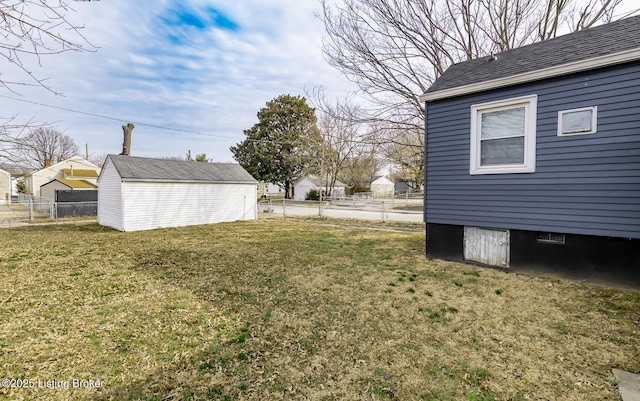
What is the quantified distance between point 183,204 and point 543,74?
13.9m

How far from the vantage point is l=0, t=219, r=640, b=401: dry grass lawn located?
2416mm

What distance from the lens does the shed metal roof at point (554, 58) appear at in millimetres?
4535

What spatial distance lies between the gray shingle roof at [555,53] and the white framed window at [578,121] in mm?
828

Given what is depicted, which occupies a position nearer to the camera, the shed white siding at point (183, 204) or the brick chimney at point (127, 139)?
the shed white siding at point (183, 204)

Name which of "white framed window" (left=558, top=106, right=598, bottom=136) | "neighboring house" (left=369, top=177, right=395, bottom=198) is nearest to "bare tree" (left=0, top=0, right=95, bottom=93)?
"white framed window" (left=558, top=106, right=598, bottom=136)

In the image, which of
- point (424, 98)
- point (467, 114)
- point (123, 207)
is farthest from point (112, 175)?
point (467, 114)

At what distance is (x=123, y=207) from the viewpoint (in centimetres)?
1202

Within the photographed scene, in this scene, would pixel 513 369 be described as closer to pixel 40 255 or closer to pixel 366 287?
pixel 366 287

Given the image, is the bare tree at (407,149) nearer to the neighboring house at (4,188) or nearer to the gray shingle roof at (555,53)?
the gray shingle roof at (555,53)

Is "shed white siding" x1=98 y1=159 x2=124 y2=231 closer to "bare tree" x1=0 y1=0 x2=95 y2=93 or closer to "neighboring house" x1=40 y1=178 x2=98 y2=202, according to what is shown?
"bare tree" x1=0 y1=0 x2=95 y2=93

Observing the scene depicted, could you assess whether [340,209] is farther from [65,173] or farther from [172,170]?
[65,173]

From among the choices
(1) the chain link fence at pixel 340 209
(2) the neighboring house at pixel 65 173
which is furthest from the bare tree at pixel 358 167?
(2) the neighboring house at pixel 65 173

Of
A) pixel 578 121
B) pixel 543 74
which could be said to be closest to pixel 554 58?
pixel 543 74

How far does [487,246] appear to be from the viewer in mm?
5844
